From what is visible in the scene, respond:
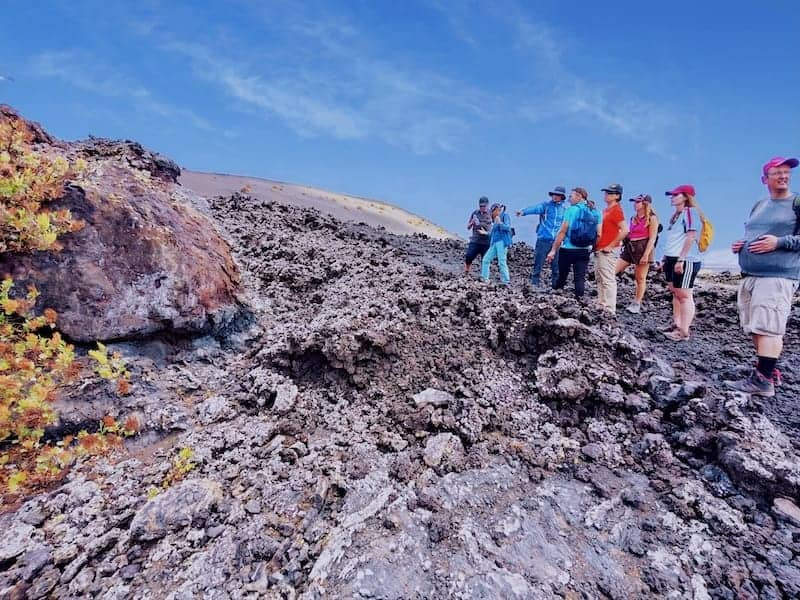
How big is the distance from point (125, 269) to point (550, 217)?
6.90 meters

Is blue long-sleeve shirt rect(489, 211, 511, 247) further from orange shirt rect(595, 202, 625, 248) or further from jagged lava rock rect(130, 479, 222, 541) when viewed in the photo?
jagged lava rock rect(130, 479, 222, 541)

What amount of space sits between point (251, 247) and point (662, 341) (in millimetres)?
6682

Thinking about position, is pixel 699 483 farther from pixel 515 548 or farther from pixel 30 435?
pixel 30 435

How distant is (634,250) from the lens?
6152mm

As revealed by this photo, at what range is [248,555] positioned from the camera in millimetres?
2625

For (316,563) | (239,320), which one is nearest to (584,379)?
(316,563)

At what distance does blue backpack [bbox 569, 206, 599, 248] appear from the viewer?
232 inches

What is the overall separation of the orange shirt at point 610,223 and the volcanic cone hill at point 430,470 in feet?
5.17

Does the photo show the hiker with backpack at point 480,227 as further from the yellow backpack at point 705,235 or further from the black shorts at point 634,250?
the yellow backpack at point 705,235

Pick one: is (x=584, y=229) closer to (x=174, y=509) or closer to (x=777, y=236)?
(x=777, y=236)

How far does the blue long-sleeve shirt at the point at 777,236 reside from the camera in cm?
362

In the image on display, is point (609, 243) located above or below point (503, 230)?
below

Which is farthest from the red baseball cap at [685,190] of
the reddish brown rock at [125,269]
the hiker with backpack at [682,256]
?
the reddish brown rock at [125,269]

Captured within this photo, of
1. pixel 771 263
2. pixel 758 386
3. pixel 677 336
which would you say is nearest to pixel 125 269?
pixel 771 263
